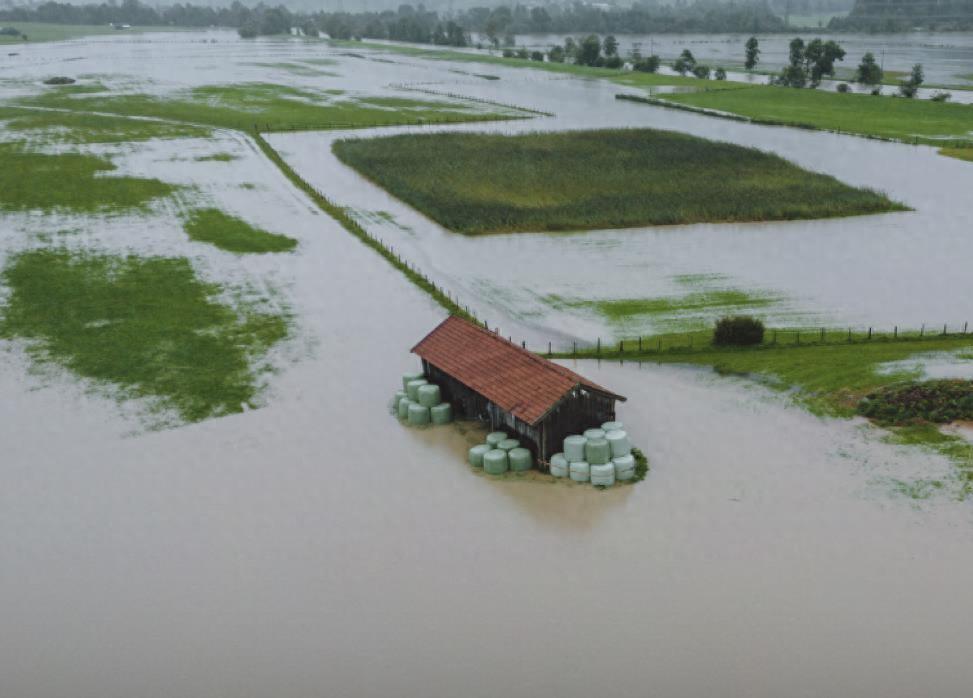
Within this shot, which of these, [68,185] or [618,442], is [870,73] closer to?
[68,185]

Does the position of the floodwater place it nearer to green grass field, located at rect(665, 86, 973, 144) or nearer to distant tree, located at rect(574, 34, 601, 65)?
green grass field, located at rect(665, 86, 973, 144)

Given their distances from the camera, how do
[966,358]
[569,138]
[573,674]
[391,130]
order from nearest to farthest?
[573,674] → [966,358] → [569,138] → [391,130]

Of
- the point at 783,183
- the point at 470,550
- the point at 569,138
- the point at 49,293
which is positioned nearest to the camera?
the point at 470,550

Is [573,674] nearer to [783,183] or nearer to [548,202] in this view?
[548,202]

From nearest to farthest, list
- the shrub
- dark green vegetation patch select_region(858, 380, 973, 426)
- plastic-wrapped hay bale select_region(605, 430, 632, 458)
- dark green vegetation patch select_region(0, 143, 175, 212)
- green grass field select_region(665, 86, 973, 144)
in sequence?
1. plastic-wrapped hay bale select_region(605, 430, 632, 458)
2. dark green vegetation patch select_region(858, 380, 973, 426)
3. the shrub
4. dark green vegetation patch select_region(0, 143, 175, 212)
5. green grass field select_region(665, 86, 973, 144)

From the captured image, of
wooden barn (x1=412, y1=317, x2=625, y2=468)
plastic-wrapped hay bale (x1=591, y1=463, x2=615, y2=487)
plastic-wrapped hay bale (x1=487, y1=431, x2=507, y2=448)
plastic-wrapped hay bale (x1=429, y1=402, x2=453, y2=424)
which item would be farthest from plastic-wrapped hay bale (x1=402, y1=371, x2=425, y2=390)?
plastic-wrapped hay bale (x1=591, y1=463, x2=615, y2=487)

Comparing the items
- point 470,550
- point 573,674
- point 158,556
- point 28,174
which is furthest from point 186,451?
point 28,174
